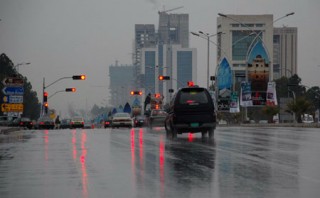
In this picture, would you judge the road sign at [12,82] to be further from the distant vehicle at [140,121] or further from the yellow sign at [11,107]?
the distant vehicle at [140,121]

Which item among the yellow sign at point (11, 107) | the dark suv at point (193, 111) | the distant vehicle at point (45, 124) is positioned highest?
the yellow sign at point (11, 107)

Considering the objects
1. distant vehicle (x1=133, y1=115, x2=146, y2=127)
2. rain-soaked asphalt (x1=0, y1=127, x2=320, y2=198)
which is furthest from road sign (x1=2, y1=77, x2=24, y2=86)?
rain-soaked asphalt (x1=0, y1=127, x2=320, y2=198)

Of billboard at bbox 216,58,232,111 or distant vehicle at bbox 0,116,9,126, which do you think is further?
distant vehicle at bbox 0,116,9,126

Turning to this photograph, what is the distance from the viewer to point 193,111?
29.2m

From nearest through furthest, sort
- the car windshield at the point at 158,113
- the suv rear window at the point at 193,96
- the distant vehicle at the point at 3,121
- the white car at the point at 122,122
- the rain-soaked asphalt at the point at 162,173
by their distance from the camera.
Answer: the rain-soaked asphalt at the point at 162,173
the suv rear window at the point at 193,96
the car windshield at the point at 158,113
the white car at the point at 122,122
the distant vehicle at the point at 3,121

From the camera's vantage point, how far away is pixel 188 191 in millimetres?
10961

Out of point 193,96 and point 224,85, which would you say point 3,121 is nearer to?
point 224,85

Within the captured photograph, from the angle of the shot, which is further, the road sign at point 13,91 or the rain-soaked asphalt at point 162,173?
the road sign at point 13,91

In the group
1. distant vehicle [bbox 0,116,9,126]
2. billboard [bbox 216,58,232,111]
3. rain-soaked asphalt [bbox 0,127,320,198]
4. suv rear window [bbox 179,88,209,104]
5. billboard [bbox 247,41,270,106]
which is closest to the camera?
rain-soaked asphalt [bbox 0,127,320,198]

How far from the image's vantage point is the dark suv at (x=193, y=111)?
29.0 m

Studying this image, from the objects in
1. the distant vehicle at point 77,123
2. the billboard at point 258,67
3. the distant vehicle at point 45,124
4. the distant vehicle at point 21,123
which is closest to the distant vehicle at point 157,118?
the billboard at point 258,67

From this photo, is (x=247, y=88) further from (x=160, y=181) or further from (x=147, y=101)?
(x=160, y=181)

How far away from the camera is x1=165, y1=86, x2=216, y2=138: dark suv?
2903 cm

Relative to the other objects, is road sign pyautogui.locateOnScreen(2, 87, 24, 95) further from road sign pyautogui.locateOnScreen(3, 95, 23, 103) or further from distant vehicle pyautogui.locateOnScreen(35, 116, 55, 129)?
distant vehicle pyautogui.locateOnScreen(35, 116, 55, 129)
